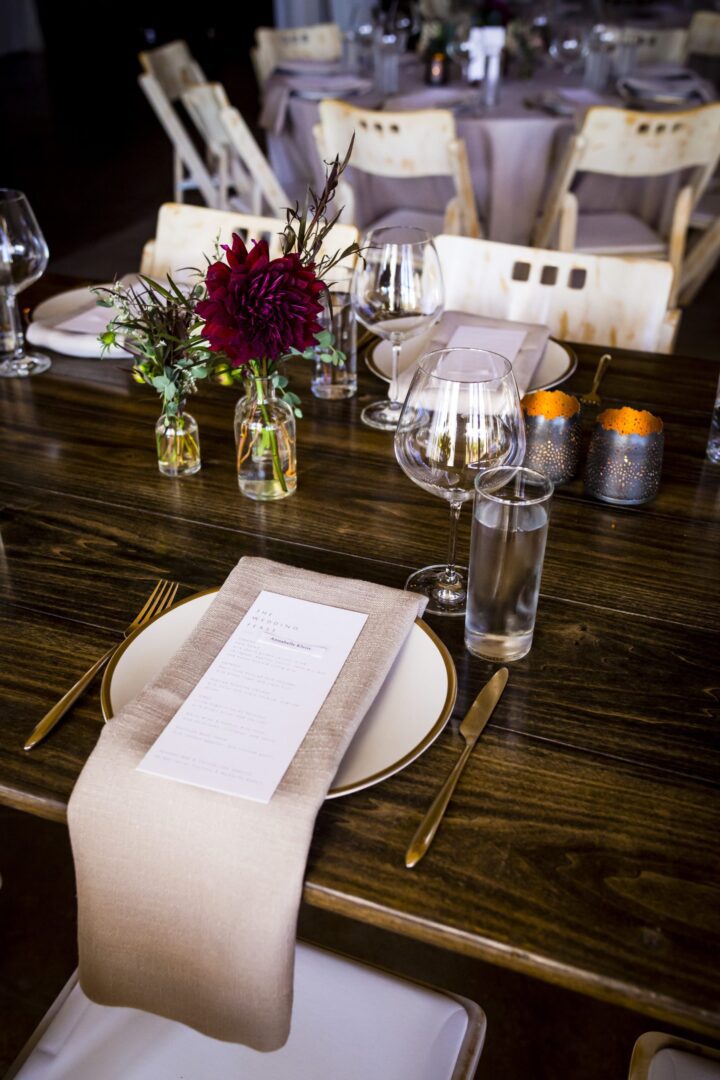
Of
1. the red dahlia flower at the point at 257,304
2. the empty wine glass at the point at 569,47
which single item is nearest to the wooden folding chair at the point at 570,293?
the red dahlia flower at the point at 257,304

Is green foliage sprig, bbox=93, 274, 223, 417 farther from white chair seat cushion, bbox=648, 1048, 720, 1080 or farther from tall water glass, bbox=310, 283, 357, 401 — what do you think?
white chair seat cushion, bbox=648, 1048, 720, 1080

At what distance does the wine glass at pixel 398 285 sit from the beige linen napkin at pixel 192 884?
66cm

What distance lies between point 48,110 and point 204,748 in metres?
7.96

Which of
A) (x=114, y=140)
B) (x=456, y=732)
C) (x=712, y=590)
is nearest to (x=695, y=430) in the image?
(x=712, y=590)

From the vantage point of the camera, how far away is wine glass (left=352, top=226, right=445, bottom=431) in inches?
A: 46.9

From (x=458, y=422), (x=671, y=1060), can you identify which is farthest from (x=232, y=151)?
(x=671, y=1060)

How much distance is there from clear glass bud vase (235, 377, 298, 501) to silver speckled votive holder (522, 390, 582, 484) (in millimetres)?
279

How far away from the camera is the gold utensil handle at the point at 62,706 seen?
0.76 meters

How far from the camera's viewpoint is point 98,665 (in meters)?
0.83

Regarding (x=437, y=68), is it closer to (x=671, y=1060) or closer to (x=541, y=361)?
(x=541, y=361)

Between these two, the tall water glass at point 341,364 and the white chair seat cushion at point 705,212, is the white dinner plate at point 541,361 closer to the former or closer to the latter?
the tall water glass at point 341,364

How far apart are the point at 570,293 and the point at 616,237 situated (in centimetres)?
152

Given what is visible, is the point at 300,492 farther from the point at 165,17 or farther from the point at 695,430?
the point at 165,17

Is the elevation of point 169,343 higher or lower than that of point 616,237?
higher
